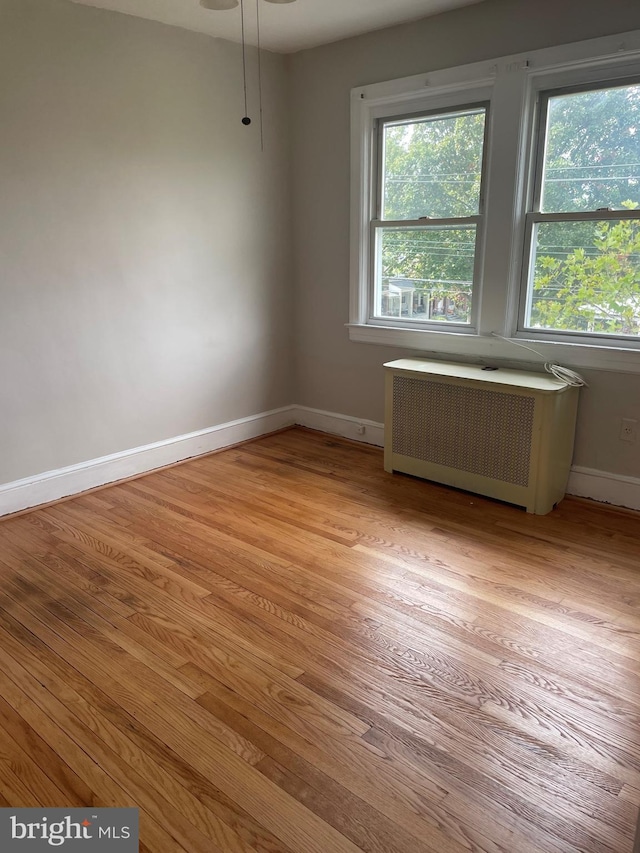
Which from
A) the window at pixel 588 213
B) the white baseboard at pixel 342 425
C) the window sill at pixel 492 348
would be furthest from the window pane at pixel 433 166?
the white baseboard at pixel 342 425

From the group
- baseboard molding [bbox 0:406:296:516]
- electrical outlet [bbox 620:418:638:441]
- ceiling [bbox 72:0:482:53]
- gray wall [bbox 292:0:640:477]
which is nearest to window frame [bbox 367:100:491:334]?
gray wall [bbox 292:0:640:477]

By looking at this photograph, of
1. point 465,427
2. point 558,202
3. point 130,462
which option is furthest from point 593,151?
point 130,462

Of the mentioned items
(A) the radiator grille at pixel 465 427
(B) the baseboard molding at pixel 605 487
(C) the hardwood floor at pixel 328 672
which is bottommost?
(C) the hardwood floor at pixel 328 672

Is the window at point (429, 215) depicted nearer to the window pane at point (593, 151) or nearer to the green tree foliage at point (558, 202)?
the green tree foliage at point (558, 202)

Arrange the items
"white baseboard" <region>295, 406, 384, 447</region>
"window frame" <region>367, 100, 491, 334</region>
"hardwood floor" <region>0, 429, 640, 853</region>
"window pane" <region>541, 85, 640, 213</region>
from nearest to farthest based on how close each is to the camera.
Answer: "hardwood floor" <region>0, 429, 640, 853</region> < "window pane" <region>541, 85, 640, 213</region> < "window frame" <region>367, 100, 491, 334</region> < "white baseboard" <region>295, 406, 384, 447</region>

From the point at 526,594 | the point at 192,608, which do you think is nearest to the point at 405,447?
the point at 526,594

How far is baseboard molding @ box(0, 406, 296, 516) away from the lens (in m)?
3.34

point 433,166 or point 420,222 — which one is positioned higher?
point 433,166

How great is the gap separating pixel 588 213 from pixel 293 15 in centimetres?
191

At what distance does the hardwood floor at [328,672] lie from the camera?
1587 mm

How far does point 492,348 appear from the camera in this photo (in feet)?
11.9

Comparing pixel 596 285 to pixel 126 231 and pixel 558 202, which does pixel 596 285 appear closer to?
pixel 558 202

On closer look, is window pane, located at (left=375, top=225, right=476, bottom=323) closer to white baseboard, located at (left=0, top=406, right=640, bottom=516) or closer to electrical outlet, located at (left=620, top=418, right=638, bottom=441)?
white baseboard, located at (left=0, top=406, right=640, bottom=516)

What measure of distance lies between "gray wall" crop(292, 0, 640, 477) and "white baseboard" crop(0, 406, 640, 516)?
8cm
